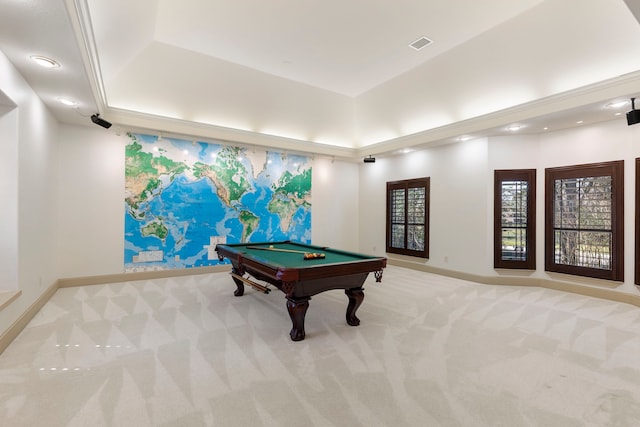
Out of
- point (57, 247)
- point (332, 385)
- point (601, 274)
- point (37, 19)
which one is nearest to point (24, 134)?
point (37, 19)

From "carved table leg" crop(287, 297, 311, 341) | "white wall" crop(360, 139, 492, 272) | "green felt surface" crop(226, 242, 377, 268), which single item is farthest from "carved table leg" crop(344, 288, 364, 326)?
"white wall" crop(360, 139, 492, 272)

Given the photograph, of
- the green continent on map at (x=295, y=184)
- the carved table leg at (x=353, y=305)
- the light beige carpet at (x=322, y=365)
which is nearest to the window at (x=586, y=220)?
Result: the light beige carpet at (x=322, y=365)

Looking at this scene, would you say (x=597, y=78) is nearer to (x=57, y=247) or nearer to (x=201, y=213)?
(x=201, y=213)

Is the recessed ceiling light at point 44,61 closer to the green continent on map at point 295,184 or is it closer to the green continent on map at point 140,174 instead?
the green continent on map at point 140,174

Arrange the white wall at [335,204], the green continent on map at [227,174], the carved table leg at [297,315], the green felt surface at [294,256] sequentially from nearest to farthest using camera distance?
the carved table leg at [297,315] < the green felt surface at [294,256] < the green continent on map at [227,174] < the white wall at [335,204]

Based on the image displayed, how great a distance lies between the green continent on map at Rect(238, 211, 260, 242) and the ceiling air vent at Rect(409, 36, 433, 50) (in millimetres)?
4565

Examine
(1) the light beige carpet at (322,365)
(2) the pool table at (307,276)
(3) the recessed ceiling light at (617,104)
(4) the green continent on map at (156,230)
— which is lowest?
(1) the light beige carpet at (322,365)

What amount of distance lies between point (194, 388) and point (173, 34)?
4.98 meters

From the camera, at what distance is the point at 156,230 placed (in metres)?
5.81

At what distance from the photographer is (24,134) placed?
138 inches

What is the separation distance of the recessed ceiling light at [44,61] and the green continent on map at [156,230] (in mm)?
3185

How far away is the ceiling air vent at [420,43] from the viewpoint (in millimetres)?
4814

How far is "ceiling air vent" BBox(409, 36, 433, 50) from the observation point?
4.81 m

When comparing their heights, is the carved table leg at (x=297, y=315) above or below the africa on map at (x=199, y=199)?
below
